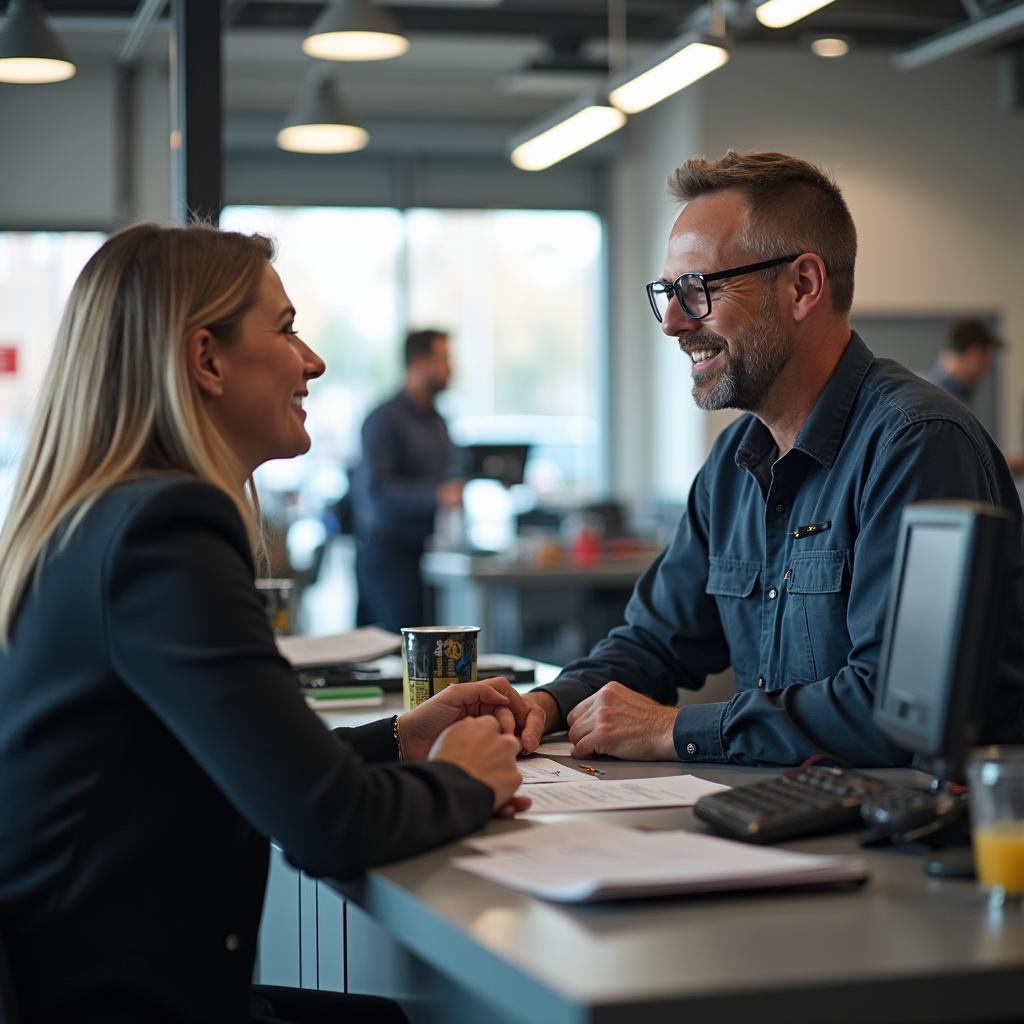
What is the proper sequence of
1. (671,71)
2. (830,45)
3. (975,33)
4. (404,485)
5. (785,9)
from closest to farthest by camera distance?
(785,9)
(671,71)
(975,33)
(404,485)
(830,45)

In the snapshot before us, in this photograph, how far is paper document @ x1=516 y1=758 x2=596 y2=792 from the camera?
1662 millimetres

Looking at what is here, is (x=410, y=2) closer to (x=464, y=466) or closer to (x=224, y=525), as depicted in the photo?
(x=464, y=466)

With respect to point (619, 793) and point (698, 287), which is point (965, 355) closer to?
point (698, 287)

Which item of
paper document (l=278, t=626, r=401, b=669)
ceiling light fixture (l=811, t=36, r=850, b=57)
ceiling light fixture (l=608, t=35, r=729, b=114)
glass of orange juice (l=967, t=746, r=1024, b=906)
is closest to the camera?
glass of orange juice (l=967, t=746, r=1024, b=906)

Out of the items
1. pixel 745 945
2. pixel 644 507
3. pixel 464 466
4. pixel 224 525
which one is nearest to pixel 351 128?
pixel 464 466

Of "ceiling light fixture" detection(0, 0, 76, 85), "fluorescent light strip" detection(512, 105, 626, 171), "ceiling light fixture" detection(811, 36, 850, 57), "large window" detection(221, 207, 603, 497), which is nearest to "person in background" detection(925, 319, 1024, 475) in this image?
"ceiling light fixture" detection(811, 36, 850, 57)

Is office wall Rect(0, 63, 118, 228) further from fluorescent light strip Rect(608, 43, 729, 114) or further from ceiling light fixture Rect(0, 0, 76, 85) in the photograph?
ceiling light fixture Rect(0, 0, 76, 85)

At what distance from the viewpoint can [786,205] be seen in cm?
216

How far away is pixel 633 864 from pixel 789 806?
22 cm

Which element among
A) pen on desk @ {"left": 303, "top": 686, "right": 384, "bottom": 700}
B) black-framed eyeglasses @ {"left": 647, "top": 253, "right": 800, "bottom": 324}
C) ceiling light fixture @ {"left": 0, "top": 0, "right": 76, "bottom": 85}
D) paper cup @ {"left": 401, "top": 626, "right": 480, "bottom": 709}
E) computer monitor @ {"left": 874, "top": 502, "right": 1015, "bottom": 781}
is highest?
ceiling light fixture @ {"left": 0, "top": 0, "right": 76, "bottom": 85}

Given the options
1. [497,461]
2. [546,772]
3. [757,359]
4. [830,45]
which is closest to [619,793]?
[546,772]

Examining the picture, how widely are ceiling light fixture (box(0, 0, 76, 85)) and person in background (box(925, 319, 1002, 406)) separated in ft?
14.4

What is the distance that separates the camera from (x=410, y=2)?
720 cm

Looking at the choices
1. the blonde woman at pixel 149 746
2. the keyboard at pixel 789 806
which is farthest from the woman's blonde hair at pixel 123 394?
the keyboard at pixel 789 806
